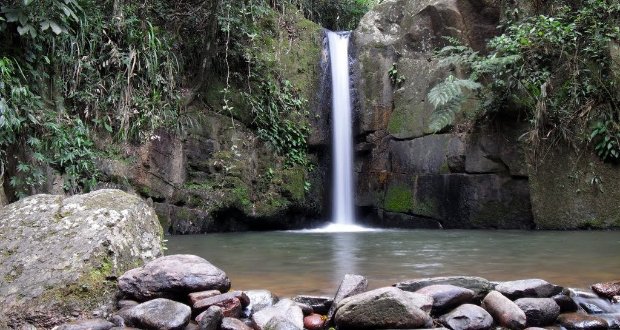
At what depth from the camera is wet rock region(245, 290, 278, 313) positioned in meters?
3.52

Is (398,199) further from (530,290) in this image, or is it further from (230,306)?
(230,306)

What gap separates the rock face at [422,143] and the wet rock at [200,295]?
669cm

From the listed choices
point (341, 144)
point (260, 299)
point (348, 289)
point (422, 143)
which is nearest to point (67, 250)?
point (260, 299)

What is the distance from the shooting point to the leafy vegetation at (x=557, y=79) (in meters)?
8.55

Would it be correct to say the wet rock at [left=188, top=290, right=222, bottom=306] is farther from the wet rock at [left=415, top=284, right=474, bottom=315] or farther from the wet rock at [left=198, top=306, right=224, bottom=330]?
the wet rock at [left=415, top=284, right=474, bottom=315]

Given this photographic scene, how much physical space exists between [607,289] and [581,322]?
1.74 feet

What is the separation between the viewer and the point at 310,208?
34.5 ft

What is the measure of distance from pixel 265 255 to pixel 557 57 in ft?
20.5

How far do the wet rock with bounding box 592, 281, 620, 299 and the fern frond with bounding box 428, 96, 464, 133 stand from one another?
5.68 metres

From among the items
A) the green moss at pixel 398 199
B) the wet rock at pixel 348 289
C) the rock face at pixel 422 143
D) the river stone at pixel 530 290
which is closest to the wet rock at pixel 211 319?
the wet rock at pixel 348 289

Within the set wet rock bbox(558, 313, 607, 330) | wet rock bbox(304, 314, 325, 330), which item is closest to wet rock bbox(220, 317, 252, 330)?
wet rock bbox(304, 314, 325, 330)

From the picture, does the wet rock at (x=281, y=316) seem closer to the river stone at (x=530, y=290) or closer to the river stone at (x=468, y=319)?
the river stone at (x=468, y=319)

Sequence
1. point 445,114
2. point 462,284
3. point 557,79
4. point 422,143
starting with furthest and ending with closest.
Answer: point 422,143, point 445,114, point 557,79, point 462,284

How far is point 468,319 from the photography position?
10.7 feet
